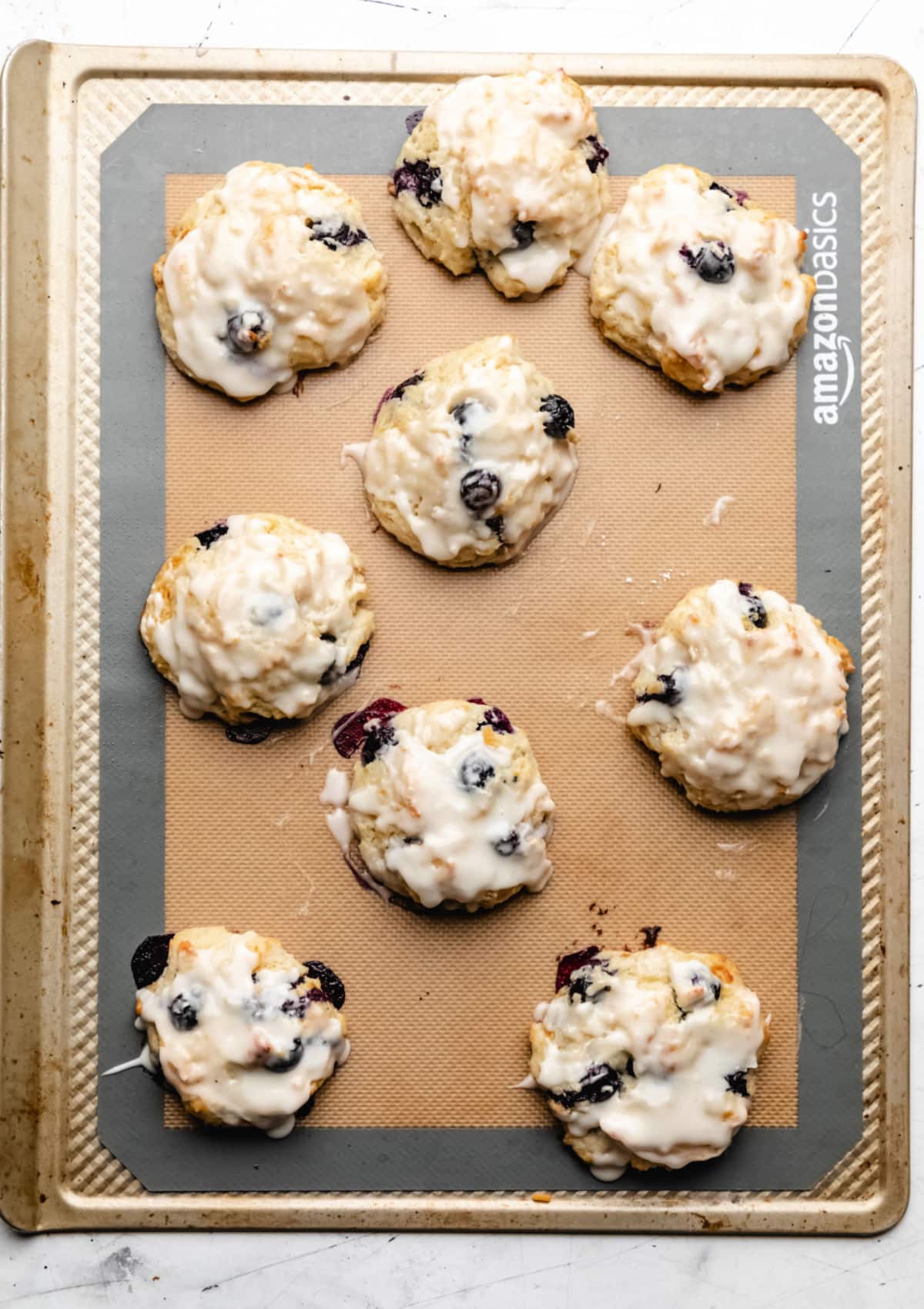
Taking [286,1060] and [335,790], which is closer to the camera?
[286,1060]

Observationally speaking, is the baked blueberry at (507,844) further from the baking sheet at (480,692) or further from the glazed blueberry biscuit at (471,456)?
the glazed blueberry biscuit at (471,456)

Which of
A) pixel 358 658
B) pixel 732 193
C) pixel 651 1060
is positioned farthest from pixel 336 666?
pixel 732 193

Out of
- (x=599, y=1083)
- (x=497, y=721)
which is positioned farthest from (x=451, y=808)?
(x=599, y=1083)

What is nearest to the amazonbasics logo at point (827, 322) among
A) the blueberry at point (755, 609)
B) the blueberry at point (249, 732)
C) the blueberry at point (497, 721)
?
the blueberry at point (755, 609)

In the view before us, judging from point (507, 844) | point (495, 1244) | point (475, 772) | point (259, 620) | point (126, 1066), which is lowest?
point (495, 1244)

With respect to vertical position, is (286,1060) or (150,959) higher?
(150,959)

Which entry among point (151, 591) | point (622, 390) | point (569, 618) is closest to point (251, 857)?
point (151, 591)

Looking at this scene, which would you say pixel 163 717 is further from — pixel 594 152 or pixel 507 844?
pixel 594 152
